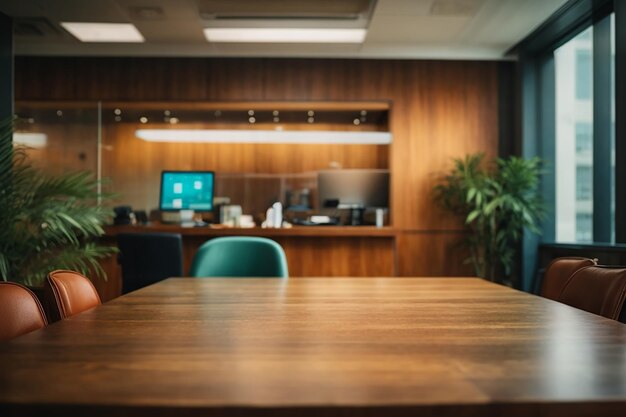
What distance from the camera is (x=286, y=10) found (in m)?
5.26

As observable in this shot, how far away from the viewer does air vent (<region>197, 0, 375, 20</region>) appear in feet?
16.8

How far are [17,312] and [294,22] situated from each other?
4.41m

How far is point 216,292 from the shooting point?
202 cm

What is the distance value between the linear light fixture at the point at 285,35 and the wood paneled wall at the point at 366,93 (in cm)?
58

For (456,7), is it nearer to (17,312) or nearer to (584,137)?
(584,137)

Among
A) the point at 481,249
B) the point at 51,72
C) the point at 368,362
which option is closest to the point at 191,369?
the point at 368,362

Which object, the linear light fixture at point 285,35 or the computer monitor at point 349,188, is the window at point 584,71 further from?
the computer monitor at point 349,188

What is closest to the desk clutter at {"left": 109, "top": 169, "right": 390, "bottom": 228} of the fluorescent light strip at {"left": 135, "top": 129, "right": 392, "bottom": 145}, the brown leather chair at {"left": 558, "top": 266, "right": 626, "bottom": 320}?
the fluorescent light strip at {"left": 135, "top": 129, "right": 392, "bottom": 145}

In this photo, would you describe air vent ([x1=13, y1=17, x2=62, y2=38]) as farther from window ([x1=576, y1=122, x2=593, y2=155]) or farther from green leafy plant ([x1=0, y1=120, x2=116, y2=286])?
window ([x1=576, y1=122, x2=593, y2=155])

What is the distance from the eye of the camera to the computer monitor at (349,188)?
631 centimetres

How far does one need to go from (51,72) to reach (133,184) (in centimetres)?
162

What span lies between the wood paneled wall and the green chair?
347cm

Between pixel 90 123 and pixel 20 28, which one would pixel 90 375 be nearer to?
pixel 20 28

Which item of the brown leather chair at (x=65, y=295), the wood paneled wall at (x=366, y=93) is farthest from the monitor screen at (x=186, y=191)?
the brown leather chair at (x=65, y=295)
